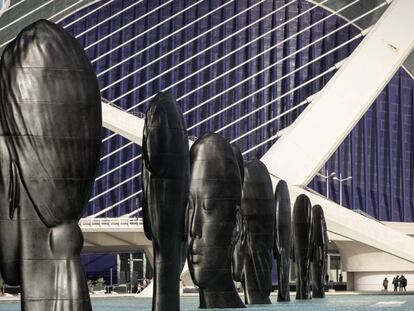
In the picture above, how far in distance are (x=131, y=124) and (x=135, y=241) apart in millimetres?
7052

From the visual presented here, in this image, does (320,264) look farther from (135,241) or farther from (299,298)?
(135,241)

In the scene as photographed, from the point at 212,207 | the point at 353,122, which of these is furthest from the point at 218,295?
the point at 353,122

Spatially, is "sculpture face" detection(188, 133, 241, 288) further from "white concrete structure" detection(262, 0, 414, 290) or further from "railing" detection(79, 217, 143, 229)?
"railing" detection(79, 217, 143, 229)

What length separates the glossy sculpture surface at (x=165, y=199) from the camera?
16.1m

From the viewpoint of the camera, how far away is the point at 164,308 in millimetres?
16141

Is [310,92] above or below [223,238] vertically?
above

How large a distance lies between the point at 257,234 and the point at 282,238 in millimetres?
2690

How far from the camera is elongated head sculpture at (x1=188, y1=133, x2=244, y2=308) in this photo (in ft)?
63.9

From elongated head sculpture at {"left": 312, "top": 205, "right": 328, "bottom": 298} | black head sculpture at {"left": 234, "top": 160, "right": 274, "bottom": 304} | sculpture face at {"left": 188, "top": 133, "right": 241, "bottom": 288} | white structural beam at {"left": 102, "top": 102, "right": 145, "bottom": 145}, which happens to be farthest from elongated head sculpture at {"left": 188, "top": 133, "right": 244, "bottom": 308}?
white structural beam at {"left": 102, "top": 102, "right": 145, "bottom": 145}

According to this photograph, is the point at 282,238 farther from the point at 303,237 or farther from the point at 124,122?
the point at 124,122

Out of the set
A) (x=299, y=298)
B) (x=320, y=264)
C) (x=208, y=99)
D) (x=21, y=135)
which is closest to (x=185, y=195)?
(x=21, y=135)

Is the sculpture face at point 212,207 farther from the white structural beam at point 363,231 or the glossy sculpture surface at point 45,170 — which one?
the white structural beam at point 363,231

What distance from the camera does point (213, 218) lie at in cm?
1961

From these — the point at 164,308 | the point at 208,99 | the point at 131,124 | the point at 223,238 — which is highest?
the point at 208,99
